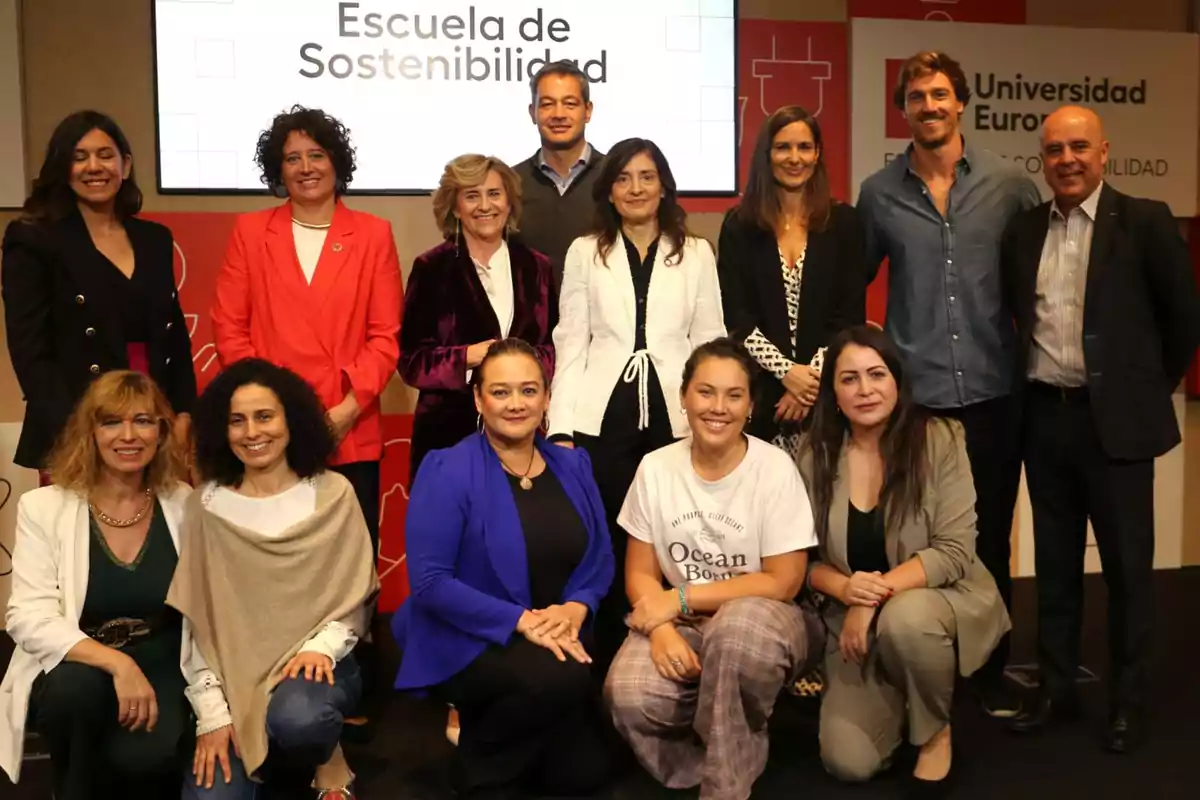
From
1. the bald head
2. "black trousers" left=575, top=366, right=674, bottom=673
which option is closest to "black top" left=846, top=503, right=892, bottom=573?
"black trousers" left=575, top=366, right=674, bottom=673

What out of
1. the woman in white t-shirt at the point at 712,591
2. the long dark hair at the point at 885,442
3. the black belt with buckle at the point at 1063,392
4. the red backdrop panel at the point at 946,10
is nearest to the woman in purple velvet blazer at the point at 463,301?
the woman in white t-shirt at the point at 712,591

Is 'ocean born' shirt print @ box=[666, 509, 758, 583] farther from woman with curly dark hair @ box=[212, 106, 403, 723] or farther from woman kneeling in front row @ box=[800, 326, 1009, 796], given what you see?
woman with curly dark hair @ box=[212, 106, 403, 723]

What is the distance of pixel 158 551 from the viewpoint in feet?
8.03

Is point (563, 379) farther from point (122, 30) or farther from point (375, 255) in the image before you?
point (122, 30)

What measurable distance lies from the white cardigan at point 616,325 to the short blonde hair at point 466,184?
0.22 m

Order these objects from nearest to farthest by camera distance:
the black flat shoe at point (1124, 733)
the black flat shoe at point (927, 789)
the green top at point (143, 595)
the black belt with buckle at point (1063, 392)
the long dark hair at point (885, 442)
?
the green top at point (143, 595) → the black flat shoe at point (927, 789) → the long dark hair at point (885, 442) → the black flat shoe at point (1124, 733) → the black belt with buckle at point (1063, 392)

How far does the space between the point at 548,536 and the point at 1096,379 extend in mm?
1502

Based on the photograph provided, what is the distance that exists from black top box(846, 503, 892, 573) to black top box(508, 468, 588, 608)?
2.22ft

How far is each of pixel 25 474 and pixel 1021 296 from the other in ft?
11.4

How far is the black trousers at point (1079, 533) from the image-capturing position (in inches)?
113

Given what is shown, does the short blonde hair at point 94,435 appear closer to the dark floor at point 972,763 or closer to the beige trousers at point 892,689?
the dark floor at point 972,763

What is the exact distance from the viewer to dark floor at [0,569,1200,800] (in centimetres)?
259

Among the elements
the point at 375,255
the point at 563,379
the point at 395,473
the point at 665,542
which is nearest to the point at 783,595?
the point at 665,542

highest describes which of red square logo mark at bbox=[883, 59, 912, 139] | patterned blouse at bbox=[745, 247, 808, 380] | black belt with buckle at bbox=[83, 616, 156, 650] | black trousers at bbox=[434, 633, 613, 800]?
red square logo mark at bbox=[883, 59, 912, 139]
